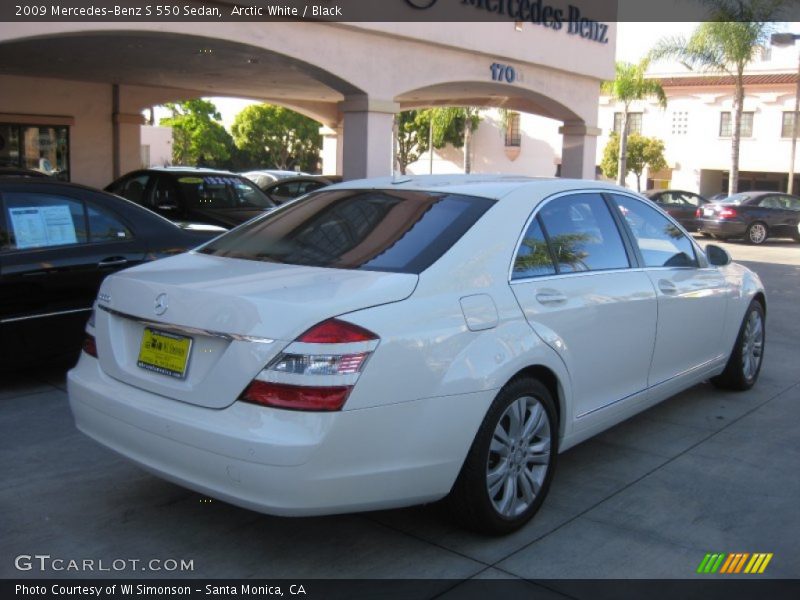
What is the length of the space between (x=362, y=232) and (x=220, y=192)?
24.2 feet

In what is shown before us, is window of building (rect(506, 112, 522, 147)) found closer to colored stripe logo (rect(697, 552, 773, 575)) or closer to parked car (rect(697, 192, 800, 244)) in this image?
parked car (rect(697, 192, 800, 244))

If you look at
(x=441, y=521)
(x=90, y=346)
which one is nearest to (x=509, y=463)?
(x=441, y=521)

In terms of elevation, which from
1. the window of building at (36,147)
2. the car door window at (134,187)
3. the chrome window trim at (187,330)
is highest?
the window of building at (36,147)

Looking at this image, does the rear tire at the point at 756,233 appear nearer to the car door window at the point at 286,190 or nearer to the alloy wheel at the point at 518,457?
the car door window at the point at 286,190

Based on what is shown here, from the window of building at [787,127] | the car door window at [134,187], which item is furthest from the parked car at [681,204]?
the car door window at [134,187]

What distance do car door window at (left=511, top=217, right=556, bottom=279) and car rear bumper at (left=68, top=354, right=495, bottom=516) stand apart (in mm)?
704

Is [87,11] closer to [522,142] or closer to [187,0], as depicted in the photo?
[187,0]

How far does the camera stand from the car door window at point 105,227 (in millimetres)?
6020

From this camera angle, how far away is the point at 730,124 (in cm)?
3881

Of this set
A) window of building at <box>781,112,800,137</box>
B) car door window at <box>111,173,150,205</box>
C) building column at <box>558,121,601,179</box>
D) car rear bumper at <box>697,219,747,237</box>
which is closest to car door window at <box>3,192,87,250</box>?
car door window at <box>111,173,150,205</box>

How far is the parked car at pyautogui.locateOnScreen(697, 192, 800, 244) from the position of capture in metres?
22.0

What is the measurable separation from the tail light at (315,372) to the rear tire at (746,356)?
4.01 metres

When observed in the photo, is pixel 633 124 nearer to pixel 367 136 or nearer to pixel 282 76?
pixel 282 76
